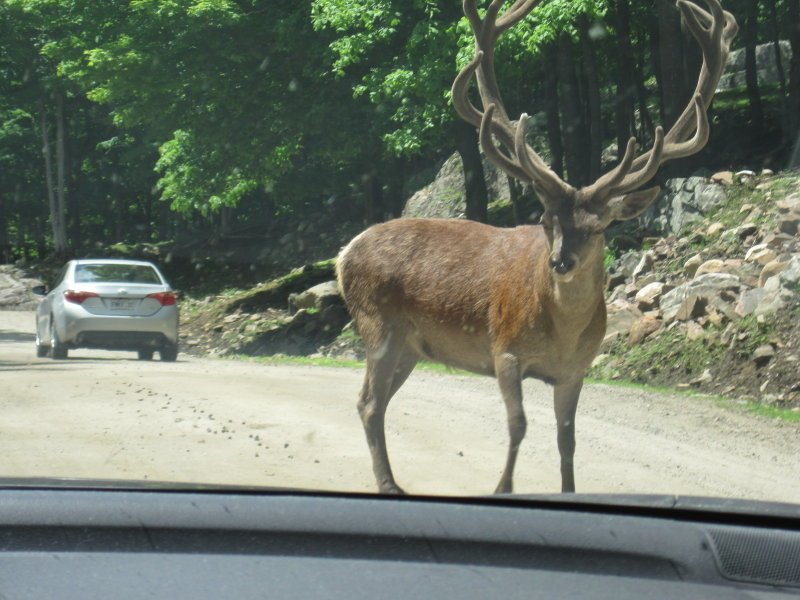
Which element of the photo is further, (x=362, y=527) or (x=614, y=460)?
(x=614, y=460)

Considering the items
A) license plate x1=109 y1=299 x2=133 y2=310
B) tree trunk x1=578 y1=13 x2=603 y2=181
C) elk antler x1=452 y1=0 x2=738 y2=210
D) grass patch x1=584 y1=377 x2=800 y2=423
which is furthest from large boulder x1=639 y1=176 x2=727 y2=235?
elk antler x1=452 y1=0 x2=738 y2=210

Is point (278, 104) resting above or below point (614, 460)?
above

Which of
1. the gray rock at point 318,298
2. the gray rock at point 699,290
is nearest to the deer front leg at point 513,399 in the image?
the gray rock at point 699,290

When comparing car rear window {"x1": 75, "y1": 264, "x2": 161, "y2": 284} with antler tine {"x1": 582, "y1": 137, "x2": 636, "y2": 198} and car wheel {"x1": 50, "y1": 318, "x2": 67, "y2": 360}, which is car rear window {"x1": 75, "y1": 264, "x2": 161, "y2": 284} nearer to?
car wheel {"x1": 50, "y1": 318, "x2": 67, "y2": 360}

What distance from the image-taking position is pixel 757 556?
2100 mm

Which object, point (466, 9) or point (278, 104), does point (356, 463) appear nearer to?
point (466, 9)

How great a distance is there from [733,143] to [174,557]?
28.3 m

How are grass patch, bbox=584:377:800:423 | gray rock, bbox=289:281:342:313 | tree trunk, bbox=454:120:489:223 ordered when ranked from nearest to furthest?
grass patch, bbox=584:377:800:423, gray rock, bbox=289:281:342:313, tree trunk, bbox=454:120:489:223

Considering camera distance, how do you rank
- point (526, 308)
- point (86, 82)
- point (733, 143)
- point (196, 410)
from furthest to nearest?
point (86, 82)
point (733, 143)
point (196, 410)
point (526, 308)

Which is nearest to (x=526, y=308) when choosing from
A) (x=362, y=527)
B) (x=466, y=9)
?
(x=466, y=9)

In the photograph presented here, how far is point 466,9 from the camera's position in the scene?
32.5 feet

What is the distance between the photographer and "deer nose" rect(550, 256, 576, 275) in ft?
23.9

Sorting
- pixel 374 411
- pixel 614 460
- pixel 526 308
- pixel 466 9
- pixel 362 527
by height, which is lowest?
pixel 614 460

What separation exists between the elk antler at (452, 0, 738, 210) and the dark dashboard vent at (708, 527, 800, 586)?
18.1 feet
